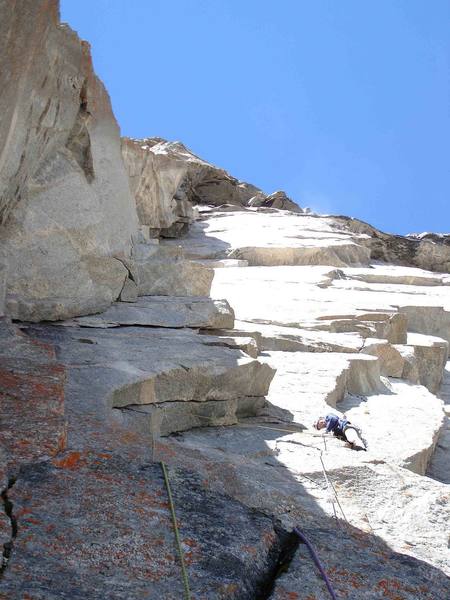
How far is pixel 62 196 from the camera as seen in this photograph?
8.01 m

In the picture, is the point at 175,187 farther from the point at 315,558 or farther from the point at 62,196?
the point at 315,558

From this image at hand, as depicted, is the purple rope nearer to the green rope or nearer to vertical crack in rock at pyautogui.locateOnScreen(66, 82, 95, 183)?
the green rope

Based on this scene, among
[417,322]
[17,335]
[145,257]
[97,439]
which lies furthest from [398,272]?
[97,439]

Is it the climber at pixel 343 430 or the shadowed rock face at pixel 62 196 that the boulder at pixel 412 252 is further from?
the climber at pixel 343 430

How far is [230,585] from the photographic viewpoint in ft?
9.21

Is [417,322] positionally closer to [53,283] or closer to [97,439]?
[53,283]

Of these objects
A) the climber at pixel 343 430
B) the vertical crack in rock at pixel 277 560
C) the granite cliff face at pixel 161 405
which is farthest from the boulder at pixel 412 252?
the vertical crack in rock at pixel 277 560

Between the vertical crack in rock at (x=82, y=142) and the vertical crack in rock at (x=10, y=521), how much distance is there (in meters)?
6.05

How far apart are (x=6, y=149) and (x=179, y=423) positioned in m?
2.85

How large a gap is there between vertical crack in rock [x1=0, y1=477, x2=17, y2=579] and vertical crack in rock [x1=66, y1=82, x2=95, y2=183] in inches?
238

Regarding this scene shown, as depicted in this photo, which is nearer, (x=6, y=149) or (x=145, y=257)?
(x=6, y=149)

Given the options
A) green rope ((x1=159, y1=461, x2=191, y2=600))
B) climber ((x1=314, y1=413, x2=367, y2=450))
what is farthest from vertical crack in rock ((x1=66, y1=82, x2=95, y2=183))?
A: green rope ((x1=159, y1=461, x2=191, y2=600))

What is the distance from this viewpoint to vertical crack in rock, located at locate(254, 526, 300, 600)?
2.93m

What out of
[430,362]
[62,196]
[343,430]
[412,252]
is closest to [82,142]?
[62,196]
